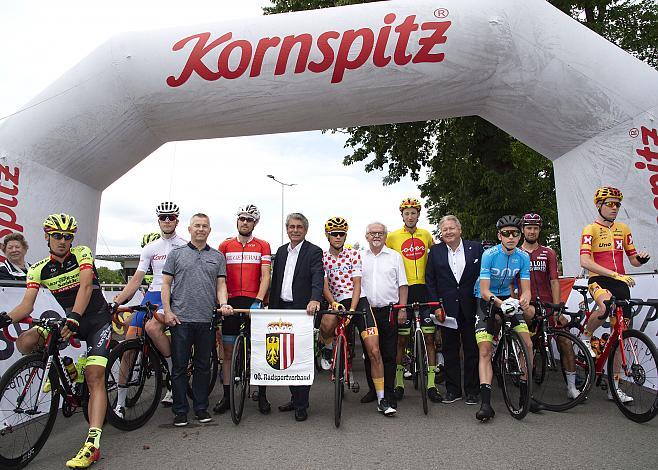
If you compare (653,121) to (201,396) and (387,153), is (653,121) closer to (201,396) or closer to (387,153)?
(201,396)

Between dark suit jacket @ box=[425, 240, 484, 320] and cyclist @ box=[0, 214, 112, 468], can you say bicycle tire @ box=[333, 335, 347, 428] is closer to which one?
dark suit jacket @ box=[425, 240, 484, 320]

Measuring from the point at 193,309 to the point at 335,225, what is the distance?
5.69 feet

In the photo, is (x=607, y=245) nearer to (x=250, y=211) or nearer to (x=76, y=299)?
(x=250, y=211)

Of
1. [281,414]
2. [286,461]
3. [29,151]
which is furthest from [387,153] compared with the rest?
[286,461]

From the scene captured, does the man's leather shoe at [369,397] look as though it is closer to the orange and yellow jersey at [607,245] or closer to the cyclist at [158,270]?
the cyclist at [158,270]

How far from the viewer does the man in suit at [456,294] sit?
17.6 ft

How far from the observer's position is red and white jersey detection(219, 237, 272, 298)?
5.20m

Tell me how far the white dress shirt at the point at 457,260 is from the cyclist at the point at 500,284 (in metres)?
0.38

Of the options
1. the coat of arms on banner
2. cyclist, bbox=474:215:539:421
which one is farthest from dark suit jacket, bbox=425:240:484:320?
the coat of arms on banner

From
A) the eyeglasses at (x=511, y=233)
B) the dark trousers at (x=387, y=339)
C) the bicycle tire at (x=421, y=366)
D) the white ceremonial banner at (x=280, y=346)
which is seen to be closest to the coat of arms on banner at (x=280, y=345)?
the white ceremonial banner at (x=280, y=346)

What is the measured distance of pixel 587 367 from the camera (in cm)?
479

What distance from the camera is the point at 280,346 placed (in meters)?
4.86

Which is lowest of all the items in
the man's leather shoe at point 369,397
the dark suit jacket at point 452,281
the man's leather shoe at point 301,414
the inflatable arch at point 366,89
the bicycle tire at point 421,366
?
the man's leather shoe at point 301,414

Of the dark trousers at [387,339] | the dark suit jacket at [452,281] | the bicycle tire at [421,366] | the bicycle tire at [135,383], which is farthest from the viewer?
the dark suit jacket at [452,281]
